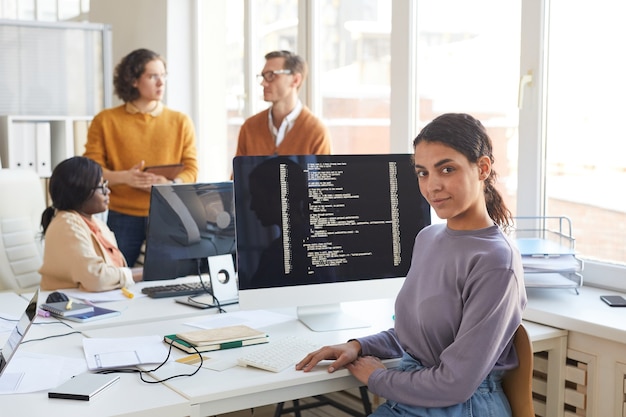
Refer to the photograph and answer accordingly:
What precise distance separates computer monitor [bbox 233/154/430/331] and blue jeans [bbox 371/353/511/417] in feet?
1.58

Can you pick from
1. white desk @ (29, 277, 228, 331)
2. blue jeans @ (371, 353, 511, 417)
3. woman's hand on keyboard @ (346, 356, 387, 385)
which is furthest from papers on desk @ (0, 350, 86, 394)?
blue jeans @ (371, 353, 511, 417)

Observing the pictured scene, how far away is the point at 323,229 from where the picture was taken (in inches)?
88.9

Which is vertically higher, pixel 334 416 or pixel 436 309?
pixel 436 309

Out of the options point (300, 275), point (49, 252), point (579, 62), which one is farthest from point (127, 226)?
point (579, 62)

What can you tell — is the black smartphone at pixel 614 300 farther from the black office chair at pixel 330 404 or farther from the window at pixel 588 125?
the black office chair at pixel 330 404

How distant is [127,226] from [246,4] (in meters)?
1.63

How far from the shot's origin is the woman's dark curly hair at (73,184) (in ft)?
9.37

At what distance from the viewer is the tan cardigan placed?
2.76 meters

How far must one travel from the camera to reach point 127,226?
150 inches

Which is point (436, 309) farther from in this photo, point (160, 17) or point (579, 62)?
point (160, 17)

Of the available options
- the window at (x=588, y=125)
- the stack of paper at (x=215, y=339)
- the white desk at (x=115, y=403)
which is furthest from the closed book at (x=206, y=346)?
the window at (x=588, y=125)

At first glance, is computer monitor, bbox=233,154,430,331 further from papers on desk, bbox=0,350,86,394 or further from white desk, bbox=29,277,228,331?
papers on desk, bbox=0,350,86,394

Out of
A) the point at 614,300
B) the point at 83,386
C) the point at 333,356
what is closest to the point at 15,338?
the point at 83,386

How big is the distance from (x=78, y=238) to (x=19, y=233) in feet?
2.94
